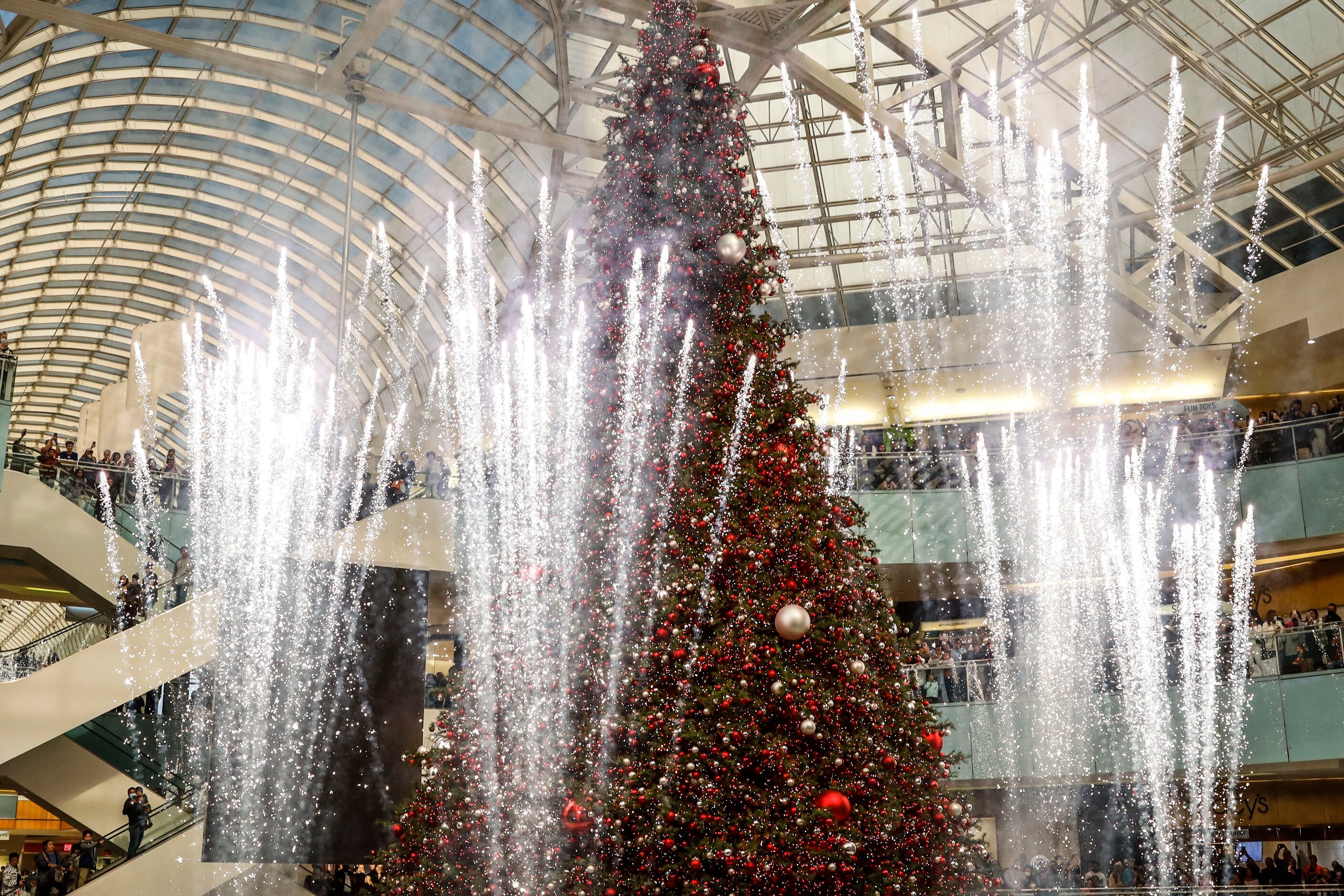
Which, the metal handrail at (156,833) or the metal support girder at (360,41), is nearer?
the metal handrail at (156,833)

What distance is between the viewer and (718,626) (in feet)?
19.7

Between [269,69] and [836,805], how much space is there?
14.5 metres

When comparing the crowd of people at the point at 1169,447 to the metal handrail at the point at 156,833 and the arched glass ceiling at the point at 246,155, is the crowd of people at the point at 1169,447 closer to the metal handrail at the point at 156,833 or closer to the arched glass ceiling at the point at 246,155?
the arched glass ceiling at the point at 246,155

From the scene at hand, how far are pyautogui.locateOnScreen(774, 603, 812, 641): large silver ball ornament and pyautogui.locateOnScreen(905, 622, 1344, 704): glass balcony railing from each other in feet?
27.2

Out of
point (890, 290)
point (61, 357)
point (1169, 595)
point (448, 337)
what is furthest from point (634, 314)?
point (61, 357)

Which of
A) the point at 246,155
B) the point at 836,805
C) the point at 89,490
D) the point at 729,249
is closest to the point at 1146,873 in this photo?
the point at 836,805

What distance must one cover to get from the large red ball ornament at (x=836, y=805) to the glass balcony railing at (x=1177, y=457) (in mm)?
12209

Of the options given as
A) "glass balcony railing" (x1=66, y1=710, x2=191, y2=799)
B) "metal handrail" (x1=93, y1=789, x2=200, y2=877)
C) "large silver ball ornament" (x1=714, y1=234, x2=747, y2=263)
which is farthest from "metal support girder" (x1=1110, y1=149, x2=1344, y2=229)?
"metal handrail" (x1=93, y1=789, x2=200, y2=877)

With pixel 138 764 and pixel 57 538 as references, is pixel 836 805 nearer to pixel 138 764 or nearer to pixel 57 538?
pixel 138 764

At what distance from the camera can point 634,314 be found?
21.8 feet

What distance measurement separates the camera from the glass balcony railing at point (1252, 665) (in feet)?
47.1

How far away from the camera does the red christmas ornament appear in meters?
5.88

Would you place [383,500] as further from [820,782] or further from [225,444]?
[225,444]

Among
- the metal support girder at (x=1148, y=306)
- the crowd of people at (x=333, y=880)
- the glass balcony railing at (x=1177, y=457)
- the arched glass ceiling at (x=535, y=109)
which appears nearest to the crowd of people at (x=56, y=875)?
the crowd of people at (x=333, y=880)
